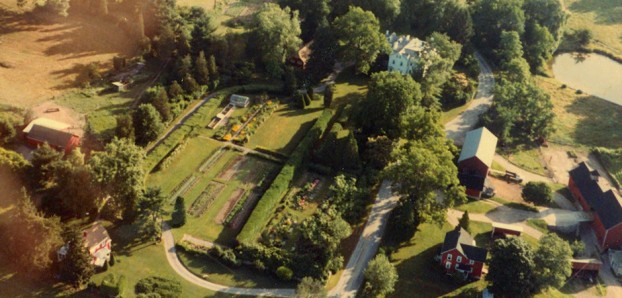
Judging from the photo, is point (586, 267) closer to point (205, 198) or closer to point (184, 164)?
point (205, 198)

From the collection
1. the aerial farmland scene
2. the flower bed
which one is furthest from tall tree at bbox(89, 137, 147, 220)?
the flower bed

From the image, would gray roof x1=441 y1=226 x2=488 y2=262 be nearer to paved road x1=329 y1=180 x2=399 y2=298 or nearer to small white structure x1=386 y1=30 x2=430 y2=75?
paved road x1=329 y1=180 x2=399 y2=298

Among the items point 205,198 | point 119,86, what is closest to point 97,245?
point 205,198

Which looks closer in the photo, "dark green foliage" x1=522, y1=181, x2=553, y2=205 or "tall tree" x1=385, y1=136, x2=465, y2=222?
"tall tree" x1=385, y1=136, x2=465, y2=222

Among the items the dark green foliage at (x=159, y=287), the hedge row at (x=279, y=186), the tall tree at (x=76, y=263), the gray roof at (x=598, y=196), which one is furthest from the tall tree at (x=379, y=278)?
the gray roof at (x=598, y=196)

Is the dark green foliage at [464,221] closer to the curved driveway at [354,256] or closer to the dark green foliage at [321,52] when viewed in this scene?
the curved driveway at [354,256]

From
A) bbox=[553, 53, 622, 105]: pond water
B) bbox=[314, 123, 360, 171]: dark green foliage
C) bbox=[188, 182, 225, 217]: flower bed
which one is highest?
bbox=[314, 123, 360, 171]: dark green foliage
